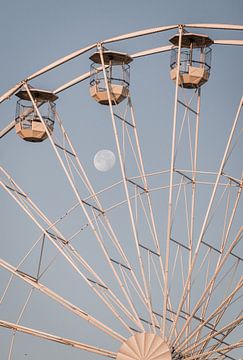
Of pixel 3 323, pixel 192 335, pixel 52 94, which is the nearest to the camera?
pixel 192 335

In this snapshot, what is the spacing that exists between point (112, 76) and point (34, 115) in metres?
4.14

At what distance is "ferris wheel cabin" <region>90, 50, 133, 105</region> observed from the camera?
4662 centimetres

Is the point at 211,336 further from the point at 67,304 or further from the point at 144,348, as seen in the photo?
the point at 67,304

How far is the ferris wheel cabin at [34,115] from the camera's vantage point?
160 feet

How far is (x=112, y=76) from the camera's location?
4697cm

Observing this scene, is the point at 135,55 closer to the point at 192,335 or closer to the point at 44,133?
the point at 44,133

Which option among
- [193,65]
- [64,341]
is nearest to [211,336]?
[64,341]

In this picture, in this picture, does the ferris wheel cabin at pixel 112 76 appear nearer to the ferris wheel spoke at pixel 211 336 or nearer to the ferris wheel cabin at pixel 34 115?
the ferris wheel cabin at pixel 34 115

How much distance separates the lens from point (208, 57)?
45750 millimetres

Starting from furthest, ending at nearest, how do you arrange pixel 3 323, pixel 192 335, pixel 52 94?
pixel 52 94 < pixel 3 323 < pixel 192 335

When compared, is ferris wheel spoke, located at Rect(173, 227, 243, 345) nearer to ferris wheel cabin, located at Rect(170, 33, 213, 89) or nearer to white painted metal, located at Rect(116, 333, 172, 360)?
white painted metal, located at Rect(116, 333, 172, 360)

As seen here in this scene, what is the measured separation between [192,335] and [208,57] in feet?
35.7

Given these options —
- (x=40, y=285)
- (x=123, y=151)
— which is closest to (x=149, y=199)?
(x=123, y=151)

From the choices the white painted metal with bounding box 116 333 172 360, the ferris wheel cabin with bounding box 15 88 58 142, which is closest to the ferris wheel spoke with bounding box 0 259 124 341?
the white painted metal with bounding box 116 333 172 360
